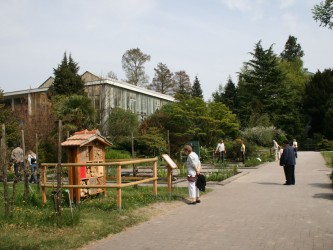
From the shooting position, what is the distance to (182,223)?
9609mm

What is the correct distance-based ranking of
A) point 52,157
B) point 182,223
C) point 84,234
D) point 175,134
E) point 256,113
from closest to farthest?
point 84,234 < point 182,223 < point 52,157 < point 175,134 < point 256,113

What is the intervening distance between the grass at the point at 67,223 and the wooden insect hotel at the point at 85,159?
0.59 meters

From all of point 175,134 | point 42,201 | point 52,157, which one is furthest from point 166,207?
point 175,134

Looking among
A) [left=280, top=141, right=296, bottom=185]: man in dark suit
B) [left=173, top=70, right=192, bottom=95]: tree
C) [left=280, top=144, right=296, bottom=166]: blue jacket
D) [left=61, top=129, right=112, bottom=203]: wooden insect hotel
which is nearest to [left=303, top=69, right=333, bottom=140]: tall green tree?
[left=173, top=70, right=192, bottom=95]: tree

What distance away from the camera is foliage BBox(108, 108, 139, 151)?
38.8 metres

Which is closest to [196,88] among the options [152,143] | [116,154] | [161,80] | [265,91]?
[161,80]

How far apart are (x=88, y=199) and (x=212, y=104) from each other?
31094 mm

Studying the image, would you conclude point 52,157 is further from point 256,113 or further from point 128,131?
point 256,113

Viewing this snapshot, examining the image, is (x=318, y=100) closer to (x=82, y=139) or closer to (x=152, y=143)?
(x=152, y=143)

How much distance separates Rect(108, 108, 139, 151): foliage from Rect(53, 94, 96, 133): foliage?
21.8 feet

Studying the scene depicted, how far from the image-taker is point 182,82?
78.6 m

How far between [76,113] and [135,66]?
3762 cm

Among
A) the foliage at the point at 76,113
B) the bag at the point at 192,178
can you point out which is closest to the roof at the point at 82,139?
the bag at the point at 192,178

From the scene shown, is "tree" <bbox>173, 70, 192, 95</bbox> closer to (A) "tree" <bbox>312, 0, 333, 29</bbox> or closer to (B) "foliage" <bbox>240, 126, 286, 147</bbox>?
(B) "foliage" <bbox>240, 126, 286, 147</bbox>
